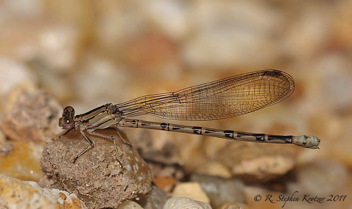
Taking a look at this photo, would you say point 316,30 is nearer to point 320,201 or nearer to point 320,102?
point 320,102

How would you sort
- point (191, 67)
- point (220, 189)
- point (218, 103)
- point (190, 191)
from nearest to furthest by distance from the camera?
point (190, 191) → point (220, 189) → point (218, 103) → point (191, 67)

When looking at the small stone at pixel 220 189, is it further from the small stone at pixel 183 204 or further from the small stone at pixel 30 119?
the small stone at pixel 30 119

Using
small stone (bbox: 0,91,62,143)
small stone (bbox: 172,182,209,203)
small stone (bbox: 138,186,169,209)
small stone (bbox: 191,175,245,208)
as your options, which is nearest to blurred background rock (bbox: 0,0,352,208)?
small stone (bbox: 0,91,62,143)

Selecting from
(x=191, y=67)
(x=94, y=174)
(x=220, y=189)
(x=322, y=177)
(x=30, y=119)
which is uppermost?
(x=191, y=67)

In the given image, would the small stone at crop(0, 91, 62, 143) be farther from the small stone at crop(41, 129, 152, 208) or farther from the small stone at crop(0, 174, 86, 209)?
the small stone at crop(0, 174, 86, 209)

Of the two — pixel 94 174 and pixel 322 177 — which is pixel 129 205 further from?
pixel 322 177

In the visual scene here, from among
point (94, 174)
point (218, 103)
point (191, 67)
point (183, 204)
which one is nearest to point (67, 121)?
point (94, 174)

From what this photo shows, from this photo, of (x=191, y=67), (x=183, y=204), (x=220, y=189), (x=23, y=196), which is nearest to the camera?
(x=23, y=196)
